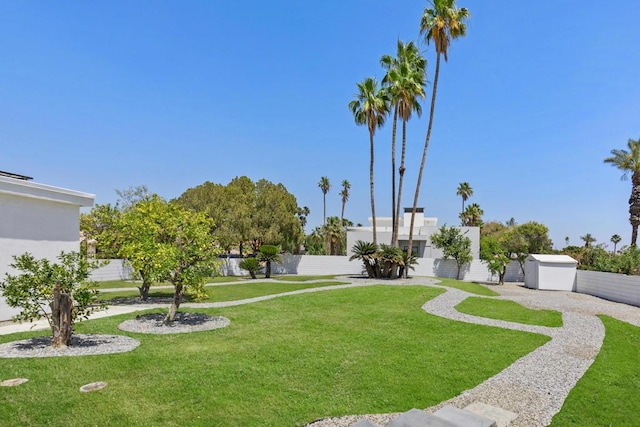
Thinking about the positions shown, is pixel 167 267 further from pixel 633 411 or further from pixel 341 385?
pixel 633 411

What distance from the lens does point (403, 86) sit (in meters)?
23.5

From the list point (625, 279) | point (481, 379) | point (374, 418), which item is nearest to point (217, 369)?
point (374, 418)

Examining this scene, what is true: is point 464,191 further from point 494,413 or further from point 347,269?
point 494,413

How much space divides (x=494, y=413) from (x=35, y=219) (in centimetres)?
1221

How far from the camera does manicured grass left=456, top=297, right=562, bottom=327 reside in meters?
11.8

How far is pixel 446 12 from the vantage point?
2264 cm

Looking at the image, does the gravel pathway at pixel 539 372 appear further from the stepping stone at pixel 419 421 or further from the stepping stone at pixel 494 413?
the stepping stone at pixel 419 421

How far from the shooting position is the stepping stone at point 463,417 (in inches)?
181

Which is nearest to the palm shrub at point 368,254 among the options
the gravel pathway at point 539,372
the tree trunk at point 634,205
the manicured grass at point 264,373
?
the gravel pathway at point 539,372

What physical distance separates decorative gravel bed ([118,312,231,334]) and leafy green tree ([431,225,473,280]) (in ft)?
71.8

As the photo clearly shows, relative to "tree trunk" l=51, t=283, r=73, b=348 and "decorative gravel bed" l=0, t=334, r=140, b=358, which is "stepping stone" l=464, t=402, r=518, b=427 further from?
"tree trunk" l=51, t=283, r=73, b=348

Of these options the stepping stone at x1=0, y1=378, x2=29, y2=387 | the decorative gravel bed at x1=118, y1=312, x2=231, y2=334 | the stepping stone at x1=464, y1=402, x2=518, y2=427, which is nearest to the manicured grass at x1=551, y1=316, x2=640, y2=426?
the stepping stone at x1=464, y1=402, x2=518, y2=427

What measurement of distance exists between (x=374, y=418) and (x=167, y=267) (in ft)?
20.3

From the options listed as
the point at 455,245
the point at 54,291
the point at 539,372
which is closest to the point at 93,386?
the point at 54,291
